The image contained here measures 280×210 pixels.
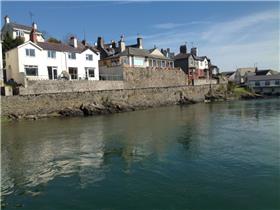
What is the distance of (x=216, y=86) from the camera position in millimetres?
71938

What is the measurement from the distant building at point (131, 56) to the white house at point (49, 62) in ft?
18.5

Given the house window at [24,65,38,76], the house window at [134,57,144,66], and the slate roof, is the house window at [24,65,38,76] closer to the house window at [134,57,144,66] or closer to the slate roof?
the slate roof

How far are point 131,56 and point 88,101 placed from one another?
60.7ft

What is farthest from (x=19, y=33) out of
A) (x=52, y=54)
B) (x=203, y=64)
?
(x=203, y=64)

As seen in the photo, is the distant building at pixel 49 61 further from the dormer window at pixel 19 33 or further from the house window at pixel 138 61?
the house window at pixel 138 61

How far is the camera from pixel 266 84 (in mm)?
91750

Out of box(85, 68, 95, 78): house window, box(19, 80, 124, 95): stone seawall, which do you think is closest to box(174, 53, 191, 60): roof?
box(85, 68, 95, 78): house window

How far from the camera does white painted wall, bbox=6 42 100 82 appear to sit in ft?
140

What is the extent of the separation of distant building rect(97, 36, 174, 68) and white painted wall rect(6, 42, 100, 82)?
→ 22.4 feet

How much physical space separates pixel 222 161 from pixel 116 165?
520 centimetres

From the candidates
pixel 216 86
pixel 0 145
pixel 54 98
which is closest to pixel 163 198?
pixel 0 145

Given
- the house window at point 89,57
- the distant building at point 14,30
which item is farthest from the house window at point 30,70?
the distant building at point 14,30

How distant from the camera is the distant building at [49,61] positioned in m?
43.0

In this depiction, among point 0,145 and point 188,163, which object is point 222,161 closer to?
point 188,163
